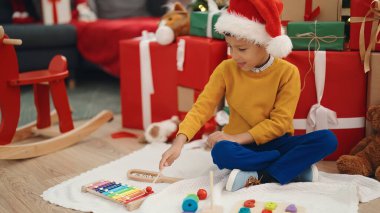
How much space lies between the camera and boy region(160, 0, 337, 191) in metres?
1.30

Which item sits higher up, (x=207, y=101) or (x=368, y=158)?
(x=207, y=101)

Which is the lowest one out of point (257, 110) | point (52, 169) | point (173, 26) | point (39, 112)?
point (52, 169)

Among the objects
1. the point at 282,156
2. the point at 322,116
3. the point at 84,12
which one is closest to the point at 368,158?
the point at 322,116

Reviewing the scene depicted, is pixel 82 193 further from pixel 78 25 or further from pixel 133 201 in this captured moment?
pixel 78 25

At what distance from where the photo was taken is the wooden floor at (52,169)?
1.29 metres

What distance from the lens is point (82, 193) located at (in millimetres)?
1348

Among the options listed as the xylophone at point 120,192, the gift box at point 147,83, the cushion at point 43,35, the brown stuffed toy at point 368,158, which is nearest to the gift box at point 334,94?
the brown stuffed toy at point 368,158

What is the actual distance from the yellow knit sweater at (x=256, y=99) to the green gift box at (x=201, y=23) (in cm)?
37

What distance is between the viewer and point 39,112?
1.95 m

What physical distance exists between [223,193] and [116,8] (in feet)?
6.84

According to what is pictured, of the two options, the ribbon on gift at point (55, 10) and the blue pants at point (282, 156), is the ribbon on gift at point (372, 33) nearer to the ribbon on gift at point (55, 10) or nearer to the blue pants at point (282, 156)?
the blue pants at point (282, 156)

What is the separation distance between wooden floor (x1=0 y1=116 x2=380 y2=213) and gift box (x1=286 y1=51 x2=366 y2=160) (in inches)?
5.5

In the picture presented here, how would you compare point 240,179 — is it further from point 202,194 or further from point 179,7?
point 179,7

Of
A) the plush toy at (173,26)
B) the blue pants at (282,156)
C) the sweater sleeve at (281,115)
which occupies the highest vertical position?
the plush toy at (173,26)
